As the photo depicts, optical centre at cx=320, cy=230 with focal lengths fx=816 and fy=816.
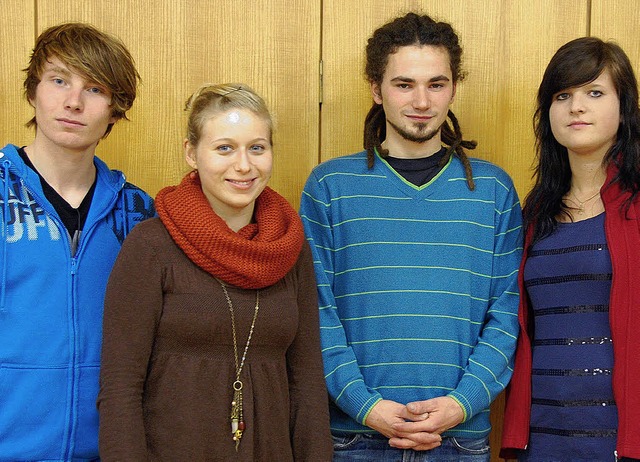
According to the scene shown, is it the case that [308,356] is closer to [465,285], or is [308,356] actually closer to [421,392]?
[421,392]

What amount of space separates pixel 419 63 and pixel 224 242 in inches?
33.4

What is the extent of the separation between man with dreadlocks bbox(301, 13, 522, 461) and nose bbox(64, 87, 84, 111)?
26.5 inches

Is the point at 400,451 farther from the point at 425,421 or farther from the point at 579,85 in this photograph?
the point at 579,85

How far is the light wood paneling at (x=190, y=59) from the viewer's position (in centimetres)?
259

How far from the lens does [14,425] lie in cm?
180

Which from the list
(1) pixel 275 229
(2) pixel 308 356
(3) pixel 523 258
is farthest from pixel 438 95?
(2) pixel 308 356

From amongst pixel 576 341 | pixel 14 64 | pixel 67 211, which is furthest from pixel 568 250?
pixel 14 64

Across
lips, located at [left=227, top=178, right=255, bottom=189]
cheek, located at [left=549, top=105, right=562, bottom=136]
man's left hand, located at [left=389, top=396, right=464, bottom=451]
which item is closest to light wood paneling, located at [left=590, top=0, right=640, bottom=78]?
cheek, located at [left=549, top=105, right=562, bottom=136]

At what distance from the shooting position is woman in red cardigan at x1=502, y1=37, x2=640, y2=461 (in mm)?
2020

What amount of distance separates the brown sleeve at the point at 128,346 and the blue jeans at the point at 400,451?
660mm

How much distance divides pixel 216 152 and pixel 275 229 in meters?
0.22

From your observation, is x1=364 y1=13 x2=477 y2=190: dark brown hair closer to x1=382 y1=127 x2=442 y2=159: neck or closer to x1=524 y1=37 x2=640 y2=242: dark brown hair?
x1=382 y1=127 x2=442 y2=159: neck

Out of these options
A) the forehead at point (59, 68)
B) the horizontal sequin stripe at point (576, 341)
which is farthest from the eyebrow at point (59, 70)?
the horizontal sequin stripe at point (576, 341)

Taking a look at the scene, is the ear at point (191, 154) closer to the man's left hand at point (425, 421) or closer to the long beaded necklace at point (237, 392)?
the long beaded necklace at point (237, 392)
